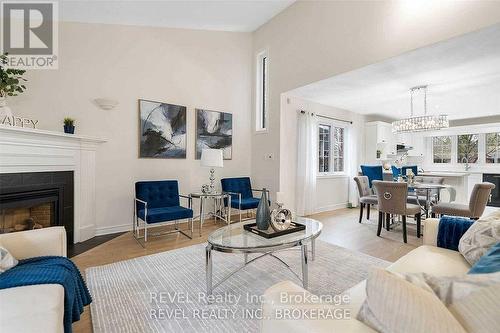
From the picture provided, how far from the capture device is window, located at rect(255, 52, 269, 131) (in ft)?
17.0

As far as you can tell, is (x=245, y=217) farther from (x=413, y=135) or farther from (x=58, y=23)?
(x=413, y=135)

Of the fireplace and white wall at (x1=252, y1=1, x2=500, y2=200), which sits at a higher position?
white wall at (x1=252, y1=1, x2=500, y2=200)

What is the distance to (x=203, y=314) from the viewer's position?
183cm

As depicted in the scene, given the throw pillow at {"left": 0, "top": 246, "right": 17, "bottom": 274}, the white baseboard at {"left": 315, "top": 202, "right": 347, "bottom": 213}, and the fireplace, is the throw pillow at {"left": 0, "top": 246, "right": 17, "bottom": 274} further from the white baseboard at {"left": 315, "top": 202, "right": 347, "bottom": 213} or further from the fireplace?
the white baseboard at {"left": 315, "top": 202, "right": 347, "bottom": 213}

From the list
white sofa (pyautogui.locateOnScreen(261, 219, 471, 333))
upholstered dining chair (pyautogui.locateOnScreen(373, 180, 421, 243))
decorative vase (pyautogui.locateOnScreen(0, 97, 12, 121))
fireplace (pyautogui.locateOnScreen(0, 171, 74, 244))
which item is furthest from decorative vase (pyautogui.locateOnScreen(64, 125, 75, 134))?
upholstered dining chair (pyautogui.locateOnScreen(373, 180, 421, 243))

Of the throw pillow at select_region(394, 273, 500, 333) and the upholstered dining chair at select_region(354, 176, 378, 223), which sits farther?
the upholstered dining chair at select_region(354, 176, 378, 223)

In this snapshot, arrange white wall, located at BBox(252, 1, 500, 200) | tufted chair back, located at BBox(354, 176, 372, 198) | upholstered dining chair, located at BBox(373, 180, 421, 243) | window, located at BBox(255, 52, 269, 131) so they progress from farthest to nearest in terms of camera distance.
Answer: window, located at BBox(255, 52, 269, 131)
tufted chair back, located at BBox(354, 176, 372, 198)
upholstered dining chair, located at BBox(373, 180, 421, 243)
white wall, located at BBox(252, 1, 500, 200)

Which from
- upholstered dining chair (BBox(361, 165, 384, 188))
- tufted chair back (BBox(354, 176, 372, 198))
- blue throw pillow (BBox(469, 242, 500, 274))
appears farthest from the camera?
upholstered dining chair (BBox(361, 165, 384, 188))

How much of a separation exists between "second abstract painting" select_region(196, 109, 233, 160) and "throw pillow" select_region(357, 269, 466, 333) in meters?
4.11

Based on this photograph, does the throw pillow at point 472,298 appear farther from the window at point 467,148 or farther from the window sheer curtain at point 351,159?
the window at point 467,148

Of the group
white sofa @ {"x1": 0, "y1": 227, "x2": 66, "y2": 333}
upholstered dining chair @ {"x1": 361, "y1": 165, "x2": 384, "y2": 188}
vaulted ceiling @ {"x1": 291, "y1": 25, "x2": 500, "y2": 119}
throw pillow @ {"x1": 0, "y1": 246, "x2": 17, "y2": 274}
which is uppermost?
vaulted ceiling @ {"x1": 291, "y1": 25, "x2": 500, "y2": 119}

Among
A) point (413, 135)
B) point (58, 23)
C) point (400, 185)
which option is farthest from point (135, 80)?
point (413, 135)

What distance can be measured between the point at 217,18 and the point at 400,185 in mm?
4062

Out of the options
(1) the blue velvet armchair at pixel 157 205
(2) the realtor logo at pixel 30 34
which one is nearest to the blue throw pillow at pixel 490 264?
(1) the blue velvet armchair at pixel 157 205
